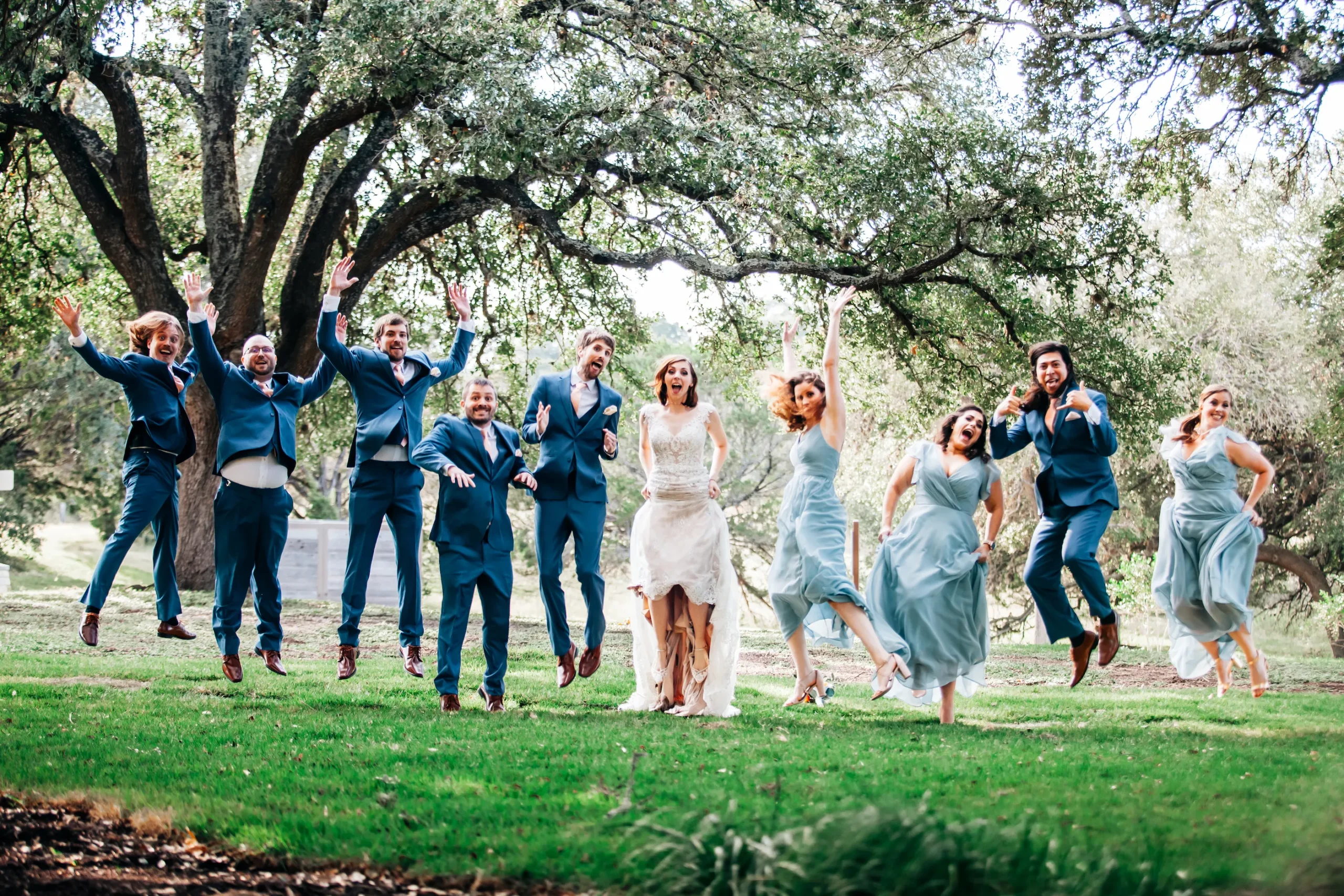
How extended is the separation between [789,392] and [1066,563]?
243 cm

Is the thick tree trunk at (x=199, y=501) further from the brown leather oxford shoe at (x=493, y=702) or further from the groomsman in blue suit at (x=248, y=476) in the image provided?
the brown leather oxford shoe at (x=493, y=702)

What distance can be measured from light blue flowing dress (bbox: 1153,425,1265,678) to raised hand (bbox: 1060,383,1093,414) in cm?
133

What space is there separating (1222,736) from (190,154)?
17.9 m

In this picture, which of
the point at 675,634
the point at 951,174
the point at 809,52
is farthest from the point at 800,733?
the point at 809,52

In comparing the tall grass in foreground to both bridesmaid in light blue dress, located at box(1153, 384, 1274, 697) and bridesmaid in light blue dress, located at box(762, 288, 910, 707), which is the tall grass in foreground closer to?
bridesmaid in light blue dress, located at box(762, 288, 910, 707)

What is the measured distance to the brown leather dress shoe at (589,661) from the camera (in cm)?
847

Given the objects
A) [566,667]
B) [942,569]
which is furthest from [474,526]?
[942,569]

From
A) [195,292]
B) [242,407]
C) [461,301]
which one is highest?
[461,301]

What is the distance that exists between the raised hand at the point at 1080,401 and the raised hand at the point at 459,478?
165 inches

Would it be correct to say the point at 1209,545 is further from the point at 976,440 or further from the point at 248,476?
the point at 248,476

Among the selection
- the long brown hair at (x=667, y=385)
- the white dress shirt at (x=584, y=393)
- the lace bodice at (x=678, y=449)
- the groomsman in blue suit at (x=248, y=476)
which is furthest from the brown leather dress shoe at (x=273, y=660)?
the long brown hair at (x=667, y=385)

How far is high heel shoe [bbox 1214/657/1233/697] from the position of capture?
9570mm

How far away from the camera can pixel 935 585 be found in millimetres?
7723

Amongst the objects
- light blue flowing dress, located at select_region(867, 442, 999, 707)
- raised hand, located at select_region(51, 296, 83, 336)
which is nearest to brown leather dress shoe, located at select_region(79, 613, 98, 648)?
raised hand, located at select_region(51, 296, 83, 336)
